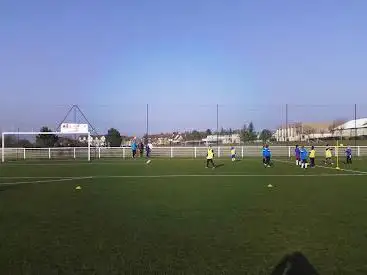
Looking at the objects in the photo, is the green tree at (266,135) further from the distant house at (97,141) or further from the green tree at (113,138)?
the distant house at (97,141)

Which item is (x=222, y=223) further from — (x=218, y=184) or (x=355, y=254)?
(x=218, y=184)

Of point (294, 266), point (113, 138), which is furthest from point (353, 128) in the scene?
point (294, 266)

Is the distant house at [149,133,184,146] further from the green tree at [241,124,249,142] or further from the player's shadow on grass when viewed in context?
the player's shadow on grass

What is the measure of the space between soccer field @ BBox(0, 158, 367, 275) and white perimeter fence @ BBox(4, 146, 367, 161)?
106ft

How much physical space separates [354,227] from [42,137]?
4502cm

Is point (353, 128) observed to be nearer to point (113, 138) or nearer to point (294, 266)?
point (113, 138)

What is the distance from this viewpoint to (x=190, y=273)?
5742 millimetres

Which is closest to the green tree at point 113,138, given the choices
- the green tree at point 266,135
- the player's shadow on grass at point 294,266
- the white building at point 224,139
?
the white building at point 224,139

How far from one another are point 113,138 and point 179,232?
49.6m

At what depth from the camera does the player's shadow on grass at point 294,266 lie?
5766 millimetres

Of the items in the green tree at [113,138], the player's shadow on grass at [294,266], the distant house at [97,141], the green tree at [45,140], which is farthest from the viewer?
the green tree at [113,138]

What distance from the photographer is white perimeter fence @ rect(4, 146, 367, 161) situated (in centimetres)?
4616

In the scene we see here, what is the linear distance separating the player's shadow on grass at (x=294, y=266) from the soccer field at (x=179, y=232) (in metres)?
0.11

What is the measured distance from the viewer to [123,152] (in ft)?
155
